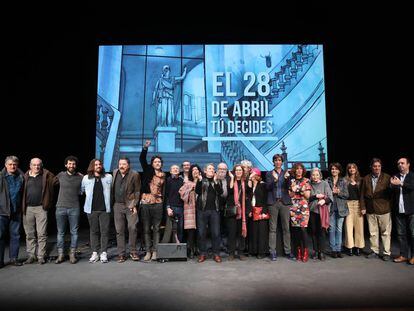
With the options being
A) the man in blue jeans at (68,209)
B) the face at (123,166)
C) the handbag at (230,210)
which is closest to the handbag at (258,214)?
the handbag at (230,210)

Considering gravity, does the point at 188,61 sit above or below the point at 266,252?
above

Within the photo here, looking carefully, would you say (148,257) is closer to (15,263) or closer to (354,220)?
(15,263)

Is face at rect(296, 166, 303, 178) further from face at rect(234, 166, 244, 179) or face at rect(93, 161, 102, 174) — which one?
face at rect(93, 161, 102, 174)

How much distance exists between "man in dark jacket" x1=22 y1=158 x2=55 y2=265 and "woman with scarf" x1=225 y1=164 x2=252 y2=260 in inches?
95.5

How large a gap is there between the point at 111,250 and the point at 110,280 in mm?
1716

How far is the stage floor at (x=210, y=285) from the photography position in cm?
294

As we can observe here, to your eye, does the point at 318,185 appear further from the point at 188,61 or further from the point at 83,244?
the point at 83,244

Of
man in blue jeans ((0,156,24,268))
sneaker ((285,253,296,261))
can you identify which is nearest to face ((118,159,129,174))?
man in blue jeans ((0,156,24,268))

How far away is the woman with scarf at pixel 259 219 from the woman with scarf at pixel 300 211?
1.19ft

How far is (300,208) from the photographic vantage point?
4527mm

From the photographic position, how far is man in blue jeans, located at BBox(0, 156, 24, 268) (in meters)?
4.28

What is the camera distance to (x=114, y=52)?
6.46 meters

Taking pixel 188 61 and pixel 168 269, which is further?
pixel 188 61

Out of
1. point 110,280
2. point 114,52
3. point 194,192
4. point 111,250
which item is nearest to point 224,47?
point 114,52
